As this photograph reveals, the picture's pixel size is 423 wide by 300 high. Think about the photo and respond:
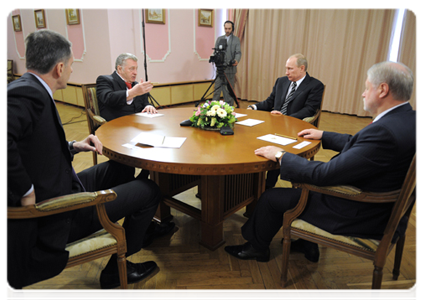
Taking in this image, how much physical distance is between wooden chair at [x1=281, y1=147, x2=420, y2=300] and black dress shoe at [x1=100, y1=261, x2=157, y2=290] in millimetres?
799

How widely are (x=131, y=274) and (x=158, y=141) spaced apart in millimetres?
755

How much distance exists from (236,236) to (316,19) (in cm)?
561

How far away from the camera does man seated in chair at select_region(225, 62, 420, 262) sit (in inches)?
47.6

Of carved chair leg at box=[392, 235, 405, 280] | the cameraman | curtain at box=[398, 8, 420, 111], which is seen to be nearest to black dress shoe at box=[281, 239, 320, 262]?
carved chair leg at box=[392, 235, 405, 280]

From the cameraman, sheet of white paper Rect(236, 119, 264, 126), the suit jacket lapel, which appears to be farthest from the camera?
the cameraman

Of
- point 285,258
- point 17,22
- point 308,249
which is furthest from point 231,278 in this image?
point 17,22

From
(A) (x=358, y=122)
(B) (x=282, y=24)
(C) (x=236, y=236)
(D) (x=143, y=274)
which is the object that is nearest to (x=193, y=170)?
(D) (x=143, y=274)

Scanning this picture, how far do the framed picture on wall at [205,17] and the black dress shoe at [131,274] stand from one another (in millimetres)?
6180

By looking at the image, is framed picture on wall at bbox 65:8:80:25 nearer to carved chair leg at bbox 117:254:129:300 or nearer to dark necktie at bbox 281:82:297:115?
dark necktie at bbox 281:82:297:115

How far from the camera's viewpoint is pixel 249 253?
1.81m

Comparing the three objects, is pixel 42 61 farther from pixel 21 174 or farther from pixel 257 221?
pixel 257 221

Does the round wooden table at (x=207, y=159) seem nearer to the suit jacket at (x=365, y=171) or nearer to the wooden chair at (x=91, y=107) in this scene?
the suit jacket at (x=365, y=171)

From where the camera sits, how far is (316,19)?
20.0 feet

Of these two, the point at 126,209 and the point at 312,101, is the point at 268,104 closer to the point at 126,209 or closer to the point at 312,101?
the point at 312,101
